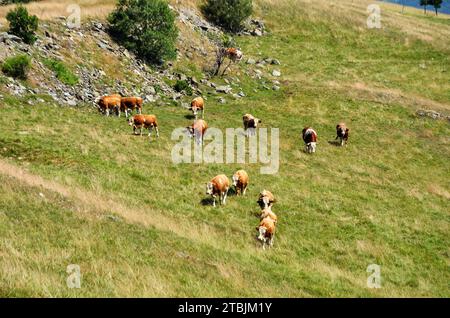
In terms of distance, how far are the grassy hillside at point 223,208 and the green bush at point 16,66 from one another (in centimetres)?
269

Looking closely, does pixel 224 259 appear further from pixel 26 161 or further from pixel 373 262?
pixel 26 161

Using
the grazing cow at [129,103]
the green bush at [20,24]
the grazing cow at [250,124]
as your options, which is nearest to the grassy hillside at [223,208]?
the grazing cow at [250,124]

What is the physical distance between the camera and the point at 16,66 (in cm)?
3400

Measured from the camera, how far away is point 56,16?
1813 inches

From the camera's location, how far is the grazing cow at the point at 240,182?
81.4ft

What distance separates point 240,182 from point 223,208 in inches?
100

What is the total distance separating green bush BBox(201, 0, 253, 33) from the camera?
66438 mm

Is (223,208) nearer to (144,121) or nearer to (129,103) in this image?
(144,121)

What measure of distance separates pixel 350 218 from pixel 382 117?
2583 centimetres

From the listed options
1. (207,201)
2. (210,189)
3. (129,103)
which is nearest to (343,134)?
(129,103)

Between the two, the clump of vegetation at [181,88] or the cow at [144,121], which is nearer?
the cow at [144,121]

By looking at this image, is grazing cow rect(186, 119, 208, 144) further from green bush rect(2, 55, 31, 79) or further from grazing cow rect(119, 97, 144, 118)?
green bush rect(2, 55, 31, 79)

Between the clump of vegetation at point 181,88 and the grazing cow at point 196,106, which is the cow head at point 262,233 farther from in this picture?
Answer: the clump of vegetation at point 181,88

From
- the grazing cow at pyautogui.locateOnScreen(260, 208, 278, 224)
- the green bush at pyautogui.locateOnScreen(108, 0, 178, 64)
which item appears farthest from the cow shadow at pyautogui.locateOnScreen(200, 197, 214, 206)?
the green bush at pyautogui.locateOnScreen(108, 0, 178, 64)
